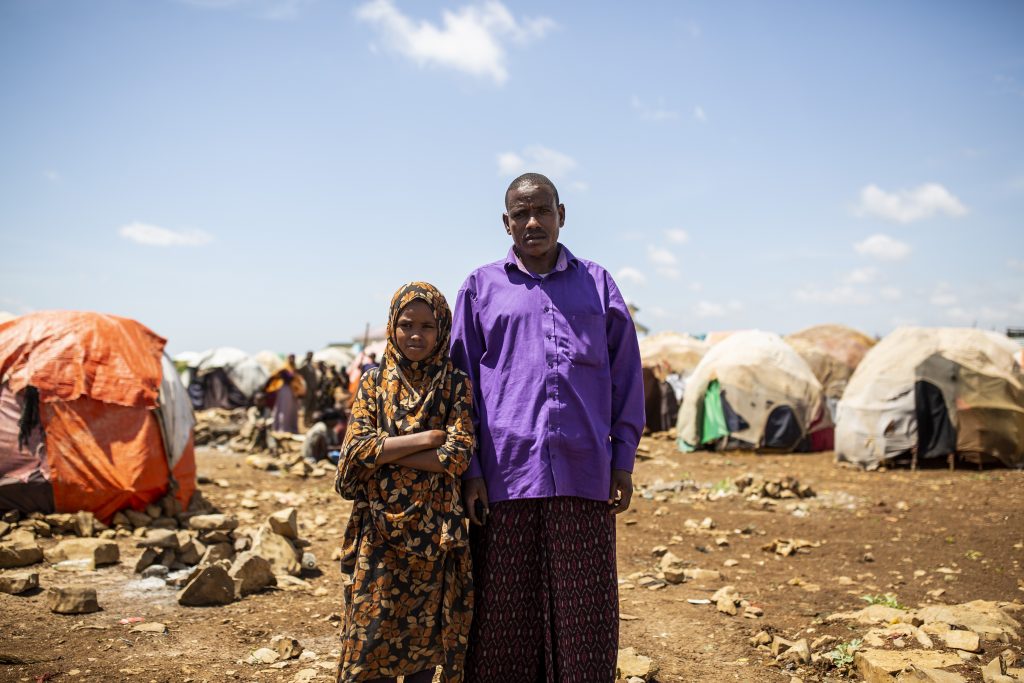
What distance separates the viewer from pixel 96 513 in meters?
6.16

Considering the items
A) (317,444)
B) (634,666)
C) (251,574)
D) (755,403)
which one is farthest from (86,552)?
(755,403)

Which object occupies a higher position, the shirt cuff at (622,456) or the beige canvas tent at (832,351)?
the beige canvas tent at (832,351)

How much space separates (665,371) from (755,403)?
16.0 ft

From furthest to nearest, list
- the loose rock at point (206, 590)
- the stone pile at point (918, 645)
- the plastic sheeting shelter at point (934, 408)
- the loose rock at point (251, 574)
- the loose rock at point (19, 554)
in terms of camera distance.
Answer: the plastic sheeting shelter at point (934, 408) → the loose rock at point (19, 554) → the loose rock at point (251, 574) → the loose rock at point (206, 590) → the stone pile at point (918, 645)

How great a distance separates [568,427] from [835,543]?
496 cm

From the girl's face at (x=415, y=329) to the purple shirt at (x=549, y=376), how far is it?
14 cm

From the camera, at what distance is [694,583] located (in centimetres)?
505

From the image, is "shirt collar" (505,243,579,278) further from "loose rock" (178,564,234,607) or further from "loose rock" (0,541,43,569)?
"loose rock" (0,541,43,569)

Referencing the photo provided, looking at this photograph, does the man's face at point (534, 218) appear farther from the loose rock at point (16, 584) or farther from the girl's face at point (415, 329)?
the loose rock at point (16, 584)

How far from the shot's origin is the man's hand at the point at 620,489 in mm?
2510

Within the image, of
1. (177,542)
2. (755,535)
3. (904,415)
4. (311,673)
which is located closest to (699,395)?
(904,415)

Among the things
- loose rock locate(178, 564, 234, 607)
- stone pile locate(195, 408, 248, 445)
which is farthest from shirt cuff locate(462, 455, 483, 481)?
stone pile locate(195, 408, 248, 445)

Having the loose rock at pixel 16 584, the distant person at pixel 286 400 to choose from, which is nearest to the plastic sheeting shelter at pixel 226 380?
the distant person at pixel 286 400

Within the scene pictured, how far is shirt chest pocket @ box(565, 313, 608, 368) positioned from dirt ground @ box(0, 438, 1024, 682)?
1.80 meters
